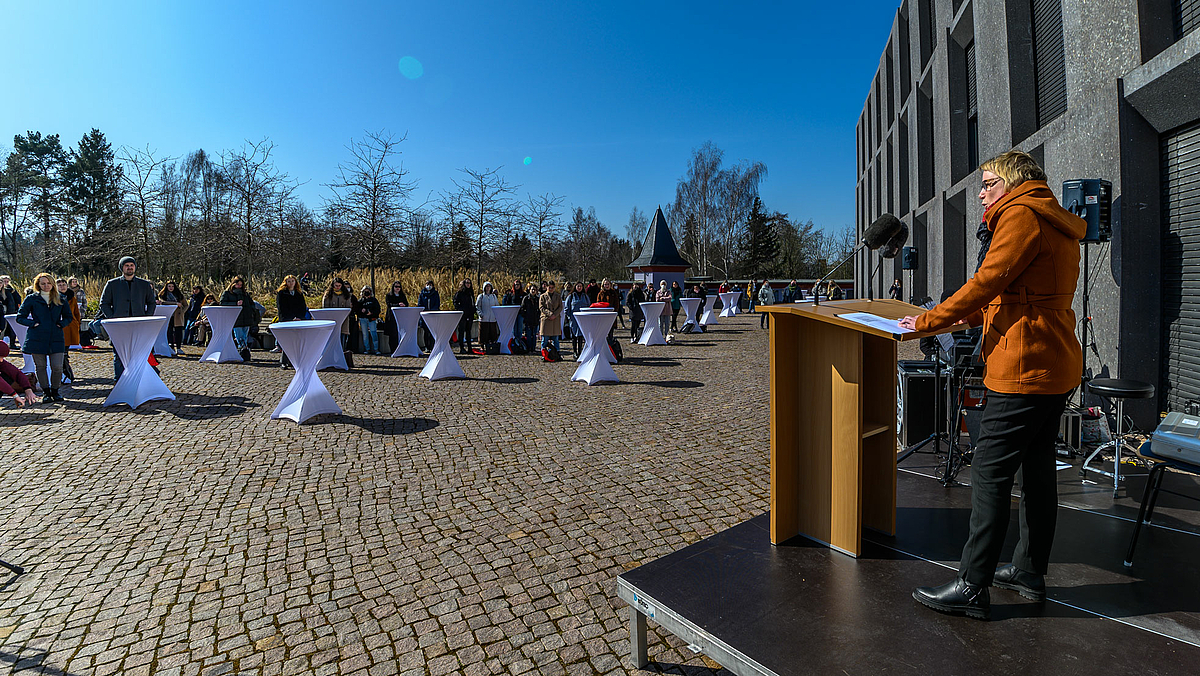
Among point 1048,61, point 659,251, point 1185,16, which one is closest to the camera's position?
point 1185,16

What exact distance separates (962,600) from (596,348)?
322 inches

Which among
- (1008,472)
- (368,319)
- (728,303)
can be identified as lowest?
(1008,472)

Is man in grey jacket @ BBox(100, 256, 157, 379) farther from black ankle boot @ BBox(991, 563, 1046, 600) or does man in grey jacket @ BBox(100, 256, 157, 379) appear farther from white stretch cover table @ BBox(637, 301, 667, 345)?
black ankle boot @ BBox(991, 563, 1046, 600)

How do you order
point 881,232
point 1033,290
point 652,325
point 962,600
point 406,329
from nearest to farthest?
point 1033,290, point 962,600, point 881,232, point 406,329, point 652,325

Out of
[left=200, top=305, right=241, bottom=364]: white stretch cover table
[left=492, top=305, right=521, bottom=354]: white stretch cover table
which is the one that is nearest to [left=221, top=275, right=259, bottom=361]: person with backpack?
[left=200, top=305, right=241, bottom=364]: white stretch cover table

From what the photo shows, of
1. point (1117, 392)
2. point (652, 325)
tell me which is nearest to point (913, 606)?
point (1117, 392)

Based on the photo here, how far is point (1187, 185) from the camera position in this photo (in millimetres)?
6266

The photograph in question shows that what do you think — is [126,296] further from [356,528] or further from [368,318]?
[356,528]

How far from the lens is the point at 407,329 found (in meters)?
14.0

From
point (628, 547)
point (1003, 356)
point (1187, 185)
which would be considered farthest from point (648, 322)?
point (1003, 356)

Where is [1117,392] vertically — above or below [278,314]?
below

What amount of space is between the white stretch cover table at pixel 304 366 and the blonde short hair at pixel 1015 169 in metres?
6.68

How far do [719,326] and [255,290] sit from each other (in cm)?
1708

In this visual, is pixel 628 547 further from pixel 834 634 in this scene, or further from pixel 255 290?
pixel 255 290
